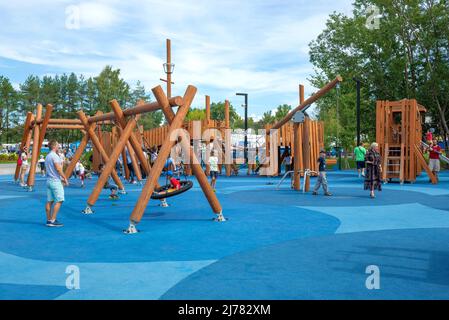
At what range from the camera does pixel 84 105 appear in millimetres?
71625

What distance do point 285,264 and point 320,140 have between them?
21.4m

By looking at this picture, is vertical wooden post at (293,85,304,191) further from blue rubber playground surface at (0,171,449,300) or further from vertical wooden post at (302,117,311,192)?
blue rubber playground surface at (0,171,449,300)

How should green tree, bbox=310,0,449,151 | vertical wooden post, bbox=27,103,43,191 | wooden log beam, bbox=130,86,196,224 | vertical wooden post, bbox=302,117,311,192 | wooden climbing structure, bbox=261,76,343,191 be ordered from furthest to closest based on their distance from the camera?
green tree, bbox=310,0,449,151, vertical wooden post, bbox=27,103,43,191, wooden climbing structure, bbox=261,76,343,191, vertical wooden post, bbox=302,117,311,192, wooden log beam, bbox=130,86,196,224

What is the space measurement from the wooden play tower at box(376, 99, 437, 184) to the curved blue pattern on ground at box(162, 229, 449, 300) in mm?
13909

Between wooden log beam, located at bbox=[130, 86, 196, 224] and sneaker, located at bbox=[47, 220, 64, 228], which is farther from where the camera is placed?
sneaker, located at bbox=[47, 220, 64, 228]

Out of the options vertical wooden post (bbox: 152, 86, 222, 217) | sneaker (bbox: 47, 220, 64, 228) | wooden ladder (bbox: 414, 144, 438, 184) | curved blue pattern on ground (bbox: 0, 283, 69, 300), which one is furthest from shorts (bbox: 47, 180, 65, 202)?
wooden ladder (bbox: 414, 144, 438, 184)

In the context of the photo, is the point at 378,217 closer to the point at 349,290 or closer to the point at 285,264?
the point at 285,264

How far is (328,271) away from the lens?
568 centimetres

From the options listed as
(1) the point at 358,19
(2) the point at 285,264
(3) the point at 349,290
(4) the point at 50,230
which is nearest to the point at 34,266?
(4) the point at 50,230

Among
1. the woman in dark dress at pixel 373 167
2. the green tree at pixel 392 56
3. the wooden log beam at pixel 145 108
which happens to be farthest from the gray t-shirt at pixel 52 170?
the green tree at pixel 392 56

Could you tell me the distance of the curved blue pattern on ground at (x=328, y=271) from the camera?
15.8ft

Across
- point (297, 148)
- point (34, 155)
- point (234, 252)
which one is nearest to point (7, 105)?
point (34, 155)

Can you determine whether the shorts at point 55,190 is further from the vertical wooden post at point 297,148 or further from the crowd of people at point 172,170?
the vertical wooden post at point 297,148

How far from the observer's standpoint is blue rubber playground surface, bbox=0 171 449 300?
4.99 meters
